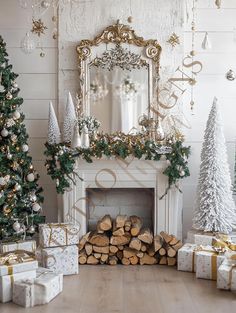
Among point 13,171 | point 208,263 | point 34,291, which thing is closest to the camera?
point 34,291

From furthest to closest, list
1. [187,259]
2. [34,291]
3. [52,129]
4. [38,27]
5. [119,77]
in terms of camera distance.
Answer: [119,77]
[52,129]
[38,27]
[187,259]
[34,291]

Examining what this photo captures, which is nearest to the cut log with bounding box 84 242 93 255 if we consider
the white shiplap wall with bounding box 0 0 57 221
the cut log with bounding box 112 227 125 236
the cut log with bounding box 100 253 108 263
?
the cut log with bounding box 100 253 108 263

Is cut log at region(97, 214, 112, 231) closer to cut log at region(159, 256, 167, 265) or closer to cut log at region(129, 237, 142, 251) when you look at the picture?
cut log at region(129, 237, 142, 251)

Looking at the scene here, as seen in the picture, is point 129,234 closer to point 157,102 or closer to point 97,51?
point 157,102

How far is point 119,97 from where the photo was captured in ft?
15.6

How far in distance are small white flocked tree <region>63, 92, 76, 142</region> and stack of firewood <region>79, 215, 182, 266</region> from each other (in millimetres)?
922

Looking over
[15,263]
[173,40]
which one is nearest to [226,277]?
[15,263]

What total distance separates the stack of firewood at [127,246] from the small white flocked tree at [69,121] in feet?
3.02

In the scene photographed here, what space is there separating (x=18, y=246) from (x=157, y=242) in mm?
1301

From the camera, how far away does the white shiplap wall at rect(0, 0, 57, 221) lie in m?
4.89

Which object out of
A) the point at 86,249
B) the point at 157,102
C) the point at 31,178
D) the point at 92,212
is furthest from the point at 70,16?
the point at 86,249

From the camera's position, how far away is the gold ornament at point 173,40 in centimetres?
476

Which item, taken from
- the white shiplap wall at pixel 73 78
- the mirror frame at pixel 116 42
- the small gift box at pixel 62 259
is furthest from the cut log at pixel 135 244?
the mirror frame at pixel 116 42

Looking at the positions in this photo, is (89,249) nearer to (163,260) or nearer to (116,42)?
(163,260)
